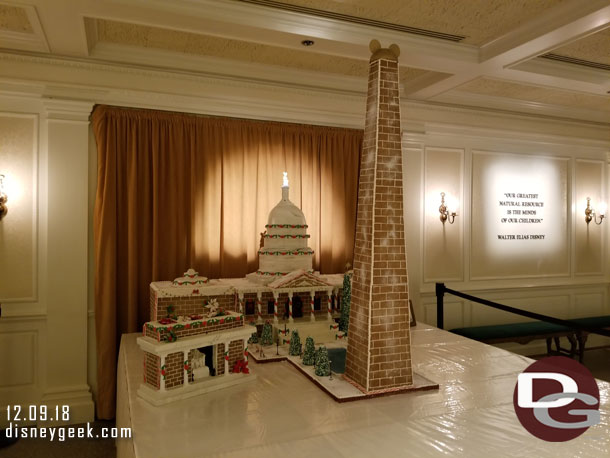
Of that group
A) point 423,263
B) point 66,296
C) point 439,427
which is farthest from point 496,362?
point 66,296

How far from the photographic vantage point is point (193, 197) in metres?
4.69

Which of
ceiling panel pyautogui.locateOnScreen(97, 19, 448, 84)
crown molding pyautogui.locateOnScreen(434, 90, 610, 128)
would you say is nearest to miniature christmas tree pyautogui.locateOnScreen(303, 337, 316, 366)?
ceiling panel pyautogui.locateOnScreen(97, 19, 448, 84)

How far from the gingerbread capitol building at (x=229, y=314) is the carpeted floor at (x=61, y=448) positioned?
1.13 m

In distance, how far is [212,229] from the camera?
4.80 metres

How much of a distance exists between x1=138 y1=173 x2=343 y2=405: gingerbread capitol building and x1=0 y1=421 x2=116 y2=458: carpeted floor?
44.4 inches

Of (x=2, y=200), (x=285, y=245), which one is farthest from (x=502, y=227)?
(x=2, y=200)

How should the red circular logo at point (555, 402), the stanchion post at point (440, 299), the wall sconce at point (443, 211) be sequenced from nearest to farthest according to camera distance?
the red circular logo at point (555, 402) < the stanchion post at point (440, 299) < the wall sconce at point (443, 211)

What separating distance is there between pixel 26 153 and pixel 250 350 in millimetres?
2651

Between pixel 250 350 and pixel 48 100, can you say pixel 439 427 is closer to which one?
pixel 250 350

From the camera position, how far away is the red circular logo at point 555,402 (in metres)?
2.47

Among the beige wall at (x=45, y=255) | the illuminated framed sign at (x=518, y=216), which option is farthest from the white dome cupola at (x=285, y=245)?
the illuminated framed sign at (x=518, y=216)

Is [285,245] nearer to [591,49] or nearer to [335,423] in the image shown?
[335,423]

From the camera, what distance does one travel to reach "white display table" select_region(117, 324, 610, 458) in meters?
2.21

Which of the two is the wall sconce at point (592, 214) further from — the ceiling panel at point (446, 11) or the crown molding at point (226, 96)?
the ceiling panel at point (446, 11)
